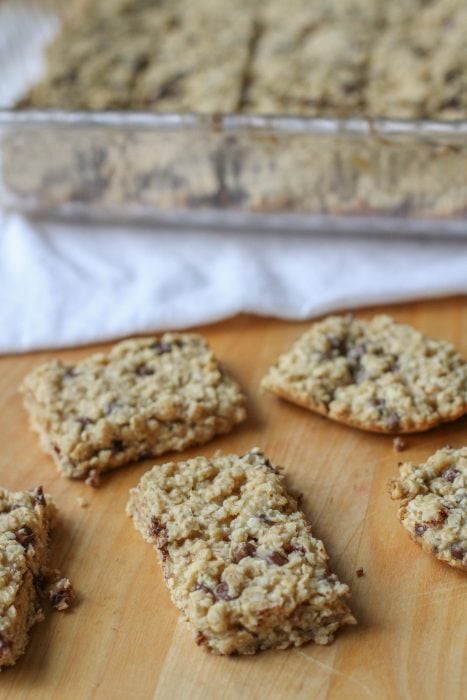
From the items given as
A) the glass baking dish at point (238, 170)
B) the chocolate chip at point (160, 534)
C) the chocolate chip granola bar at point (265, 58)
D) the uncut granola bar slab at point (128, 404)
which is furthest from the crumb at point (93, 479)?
the chocolate chip granola bar at point (265, 58)

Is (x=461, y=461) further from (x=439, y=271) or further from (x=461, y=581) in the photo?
(x=439, y=271)

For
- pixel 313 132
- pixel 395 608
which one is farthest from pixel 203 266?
pixel 395 608

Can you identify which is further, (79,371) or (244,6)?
(244,6)

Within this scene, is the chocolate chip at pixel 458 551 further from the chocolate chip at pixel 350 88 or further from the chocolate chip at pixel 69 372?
the chocolate chip at pixel 350 88

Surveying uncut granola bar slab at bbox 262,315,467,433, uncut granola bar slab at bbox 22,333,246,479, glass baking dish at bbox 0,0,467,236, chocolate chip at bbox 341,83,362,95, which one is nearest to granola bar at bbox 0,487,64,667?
uncut granola bar slab at bbox 22,333,246,479

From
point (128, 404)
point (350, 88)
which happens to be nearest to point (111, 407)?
point (128, 404)

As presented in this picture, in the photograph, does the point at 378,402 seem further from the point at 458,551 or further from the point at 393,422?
the point at 458,551

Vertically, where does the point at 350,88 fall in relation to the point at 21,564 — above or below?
above
